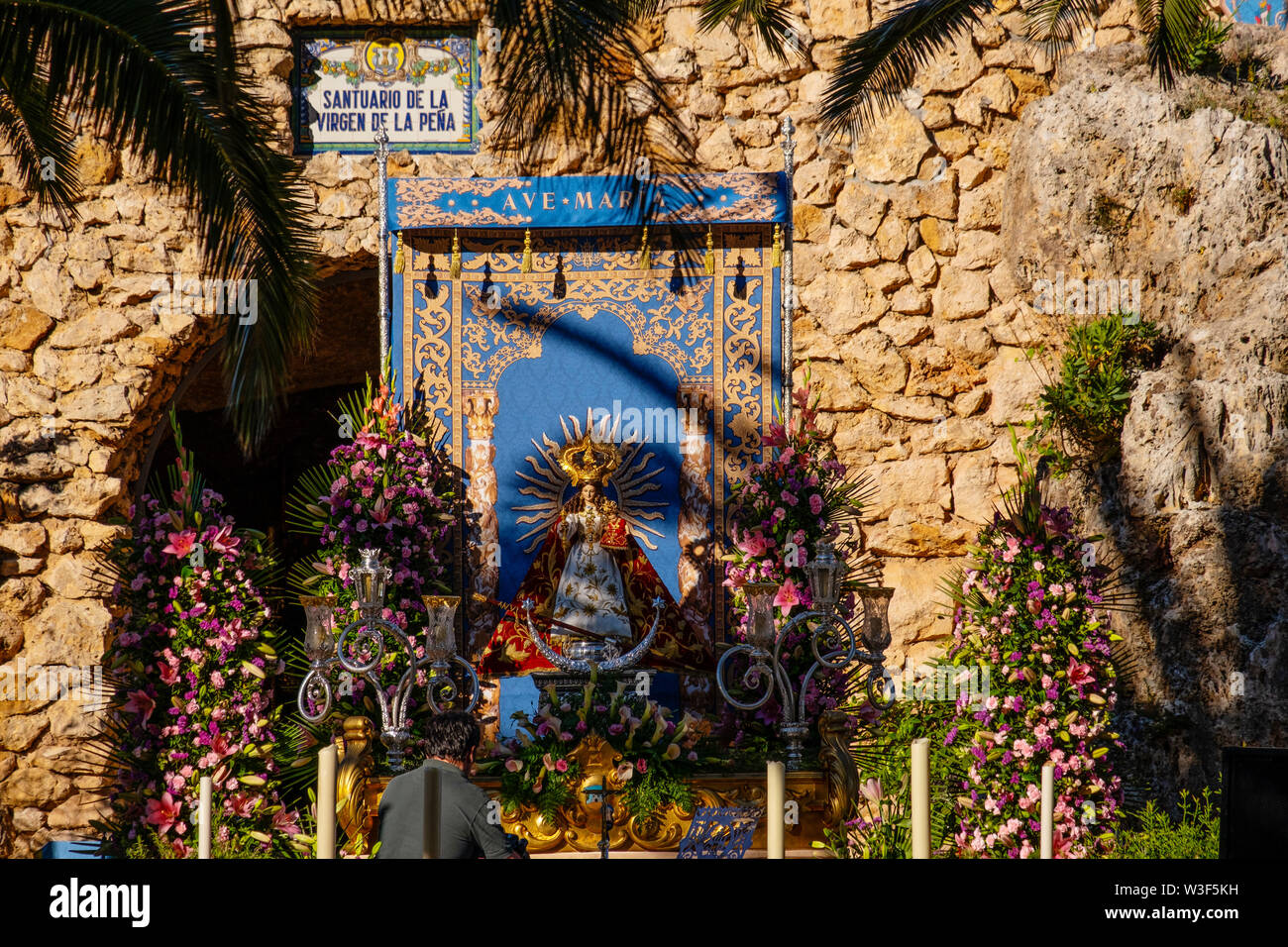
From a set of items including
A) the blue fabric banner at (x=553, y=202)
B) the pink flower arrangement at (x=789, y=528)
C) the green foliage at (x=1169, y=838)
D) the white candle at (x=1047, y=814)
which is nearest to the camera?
the white candle at (x=1047, y=814)

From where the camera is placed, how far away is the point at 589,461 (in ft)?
26.1

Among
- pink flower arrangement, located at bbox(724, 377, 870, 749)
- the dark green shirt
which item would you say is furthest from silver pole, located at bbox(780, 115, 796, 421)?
the dark green shirt

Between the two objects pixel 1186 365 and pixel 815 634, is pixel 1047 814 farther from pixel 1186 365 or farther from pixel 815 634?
pixel 1186 365

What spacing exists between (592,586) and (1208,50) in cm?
557

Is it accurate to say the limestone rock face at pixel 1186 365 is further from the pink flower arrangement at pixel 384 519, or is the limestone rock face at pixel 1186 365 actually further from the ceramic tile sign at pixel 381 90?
the pink flower arrangement at pixel 384 519

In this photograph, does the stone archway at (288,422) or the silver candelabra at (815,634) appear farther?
the stone archway at (288,422)

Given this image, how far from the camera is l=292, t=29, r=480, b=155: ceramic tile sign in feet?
30.8

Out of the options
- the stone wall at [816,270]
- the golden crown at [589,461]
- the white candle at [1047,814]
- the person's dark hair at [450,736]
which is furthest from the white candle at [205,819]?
the stone wall at [816,270]

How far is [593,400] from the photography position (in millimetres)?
8680

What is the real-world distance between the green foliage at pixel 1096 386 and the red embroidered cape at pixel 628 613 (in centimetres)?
280

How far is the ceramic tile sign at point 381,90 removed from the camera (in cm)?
940

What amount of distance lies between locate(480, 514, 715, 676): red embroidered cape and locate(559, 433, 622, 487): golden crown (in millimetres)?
316

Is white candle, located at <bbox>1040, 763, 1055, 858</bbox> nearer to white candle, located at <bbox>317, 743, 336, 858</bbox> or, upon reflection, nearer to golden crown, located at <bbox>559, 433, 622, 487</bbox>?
white candle, located at <bbox>317, 743, 336, 858</bbox>
